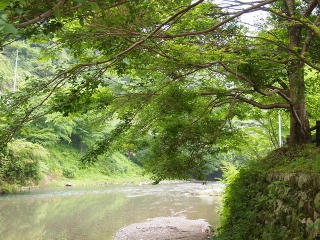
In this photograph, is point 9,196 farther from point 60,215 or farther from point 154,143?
point 154,143

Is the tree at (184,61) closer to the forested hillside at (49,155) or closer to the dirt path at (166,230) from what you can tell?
the dirt path at (166,230)

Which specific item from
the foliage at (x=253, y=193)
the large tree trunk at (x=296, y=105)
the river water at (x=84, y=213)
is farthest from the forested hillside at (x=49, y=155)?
the large tree trunk at (x=296, y=105)

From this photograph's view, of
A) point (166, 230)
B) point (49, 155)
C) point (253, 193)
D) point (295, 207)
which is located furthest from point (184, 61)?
point (49, 155)

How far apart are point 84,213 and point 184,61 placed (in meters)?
11.8

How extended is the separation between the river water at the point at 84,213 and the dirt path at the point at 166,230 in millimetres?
546

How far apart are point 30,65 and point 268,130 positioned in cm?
3888

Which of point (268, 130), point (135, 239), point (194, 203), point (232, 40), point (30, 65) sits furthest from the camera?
point (30, 65)

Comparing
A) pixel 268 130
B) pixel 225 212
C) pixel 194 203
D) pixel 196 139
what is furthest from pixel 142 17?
pixel 194 203

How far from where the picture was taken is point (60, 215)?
48.9ft

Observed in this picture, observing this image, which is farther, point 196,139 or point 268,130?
point 268,130

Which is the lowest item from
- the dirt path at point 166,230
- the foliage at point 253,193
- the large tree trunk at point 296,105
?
the dirt path at point 166,230

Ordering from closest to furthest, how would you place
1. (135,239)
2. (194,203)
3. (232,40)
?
(232,40), (135,239), (194,203)

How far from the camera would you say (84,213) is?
15.4 m

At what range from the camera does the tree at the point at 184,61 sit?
4.47 meters
